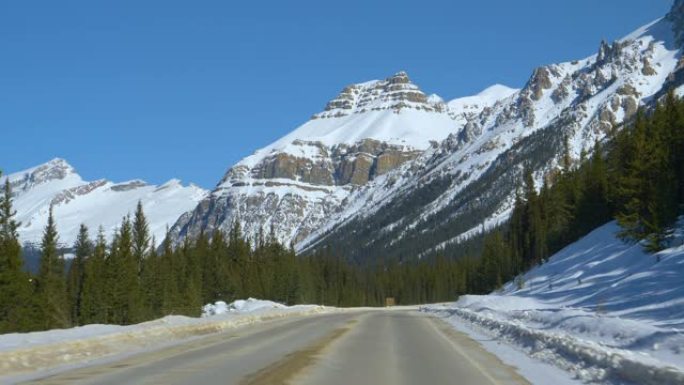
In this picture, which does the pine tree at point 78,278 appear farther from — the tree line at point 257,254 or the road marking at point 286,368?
the road marking at point 286,368

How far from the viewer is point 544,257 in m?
102

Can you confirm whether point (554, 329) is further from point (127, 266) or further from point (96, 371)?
point (127, 266)

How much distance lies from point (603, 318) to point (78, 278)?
7018 centimetres

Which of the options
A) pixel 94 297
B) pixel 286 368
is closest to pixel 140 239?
pixel 94 297

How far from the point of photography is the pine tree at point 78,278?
7912 cm

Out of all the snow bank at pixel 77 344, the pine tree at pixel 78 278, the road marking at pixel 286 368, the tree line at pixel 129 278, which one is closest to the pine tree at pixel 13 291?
the tree line at pixel 129 278

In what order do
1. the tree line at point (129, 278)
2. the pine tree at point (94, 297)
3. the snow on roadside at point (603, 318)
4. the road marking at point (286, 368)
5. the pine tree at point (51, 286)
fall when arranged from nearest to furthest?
the road marking at point (286, 368) < the snow on roadside at point (603, 318) < the tree line at point (129, 278) < the pine tree at point (51, 286) < the pine tree at point (94, 297)

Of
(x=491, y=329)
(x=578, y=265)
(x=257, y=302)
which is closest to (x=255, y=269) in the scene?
(x=257, y=302)

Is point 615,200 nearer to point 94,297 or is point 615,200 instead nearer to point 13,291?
point 94,297

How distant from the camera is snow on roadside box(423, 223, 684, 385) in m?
17.0

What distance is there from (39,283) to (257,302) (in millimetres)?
26407

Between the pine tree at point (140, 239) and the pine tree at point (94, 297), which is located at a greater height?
the pine tree at point (140, 239)

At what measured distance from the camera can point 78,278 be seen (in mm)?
85188

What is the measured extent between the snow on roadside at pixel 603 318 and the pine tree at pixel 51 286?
114 feet
